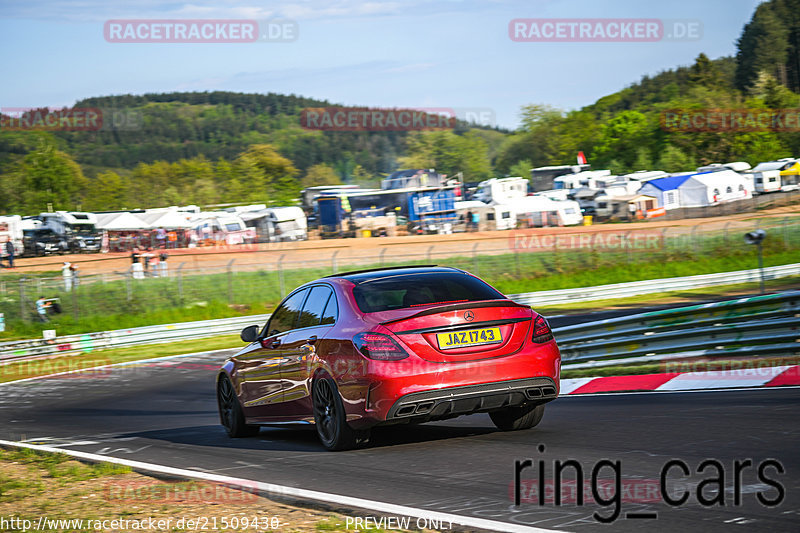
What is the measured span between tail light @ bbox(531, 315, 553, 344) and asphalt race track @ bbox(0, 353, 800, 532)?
0.81 m

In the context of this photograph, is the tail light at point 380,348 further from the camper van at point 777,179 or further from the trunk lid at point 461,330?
the camper van at point 777,179

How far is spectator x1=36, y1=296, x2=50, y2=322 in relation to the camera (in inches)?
1196

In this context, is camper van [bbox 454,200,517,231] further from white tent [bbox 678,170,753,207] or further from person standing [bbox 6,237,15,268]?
person standing [bbox 6,237,15,268]

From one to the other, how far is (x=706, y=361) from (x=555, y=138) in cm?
11623

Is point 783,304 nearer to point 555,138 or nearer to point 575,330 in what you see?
point 575,330

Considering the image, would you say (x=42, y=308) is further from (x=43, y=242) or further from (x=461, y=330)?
(x=43, y=242)

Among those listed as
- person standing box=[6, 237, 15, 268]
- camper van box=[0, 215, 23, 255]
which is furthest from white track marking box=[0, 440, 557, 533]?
camper van box=[0, 215, 23, 255]

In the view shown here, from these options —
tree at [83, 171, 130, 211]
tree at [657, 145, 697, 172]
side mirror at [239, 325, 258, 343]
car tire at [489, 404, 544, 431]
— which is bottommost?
car tire at [489, 404, 544, 431]

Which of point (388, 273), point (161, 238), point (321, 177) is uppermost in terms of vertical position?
point (321, 177)

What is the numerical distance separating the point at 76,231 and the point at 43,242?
2230 mm

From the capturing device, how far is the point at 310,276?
35594 mm

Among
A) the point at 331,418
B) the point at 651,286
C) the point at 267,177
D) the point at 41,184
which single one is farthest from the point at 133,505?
the point at 267,177

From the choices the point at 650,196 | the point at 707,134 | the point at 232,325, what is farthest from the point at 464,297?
the point at 707,134
